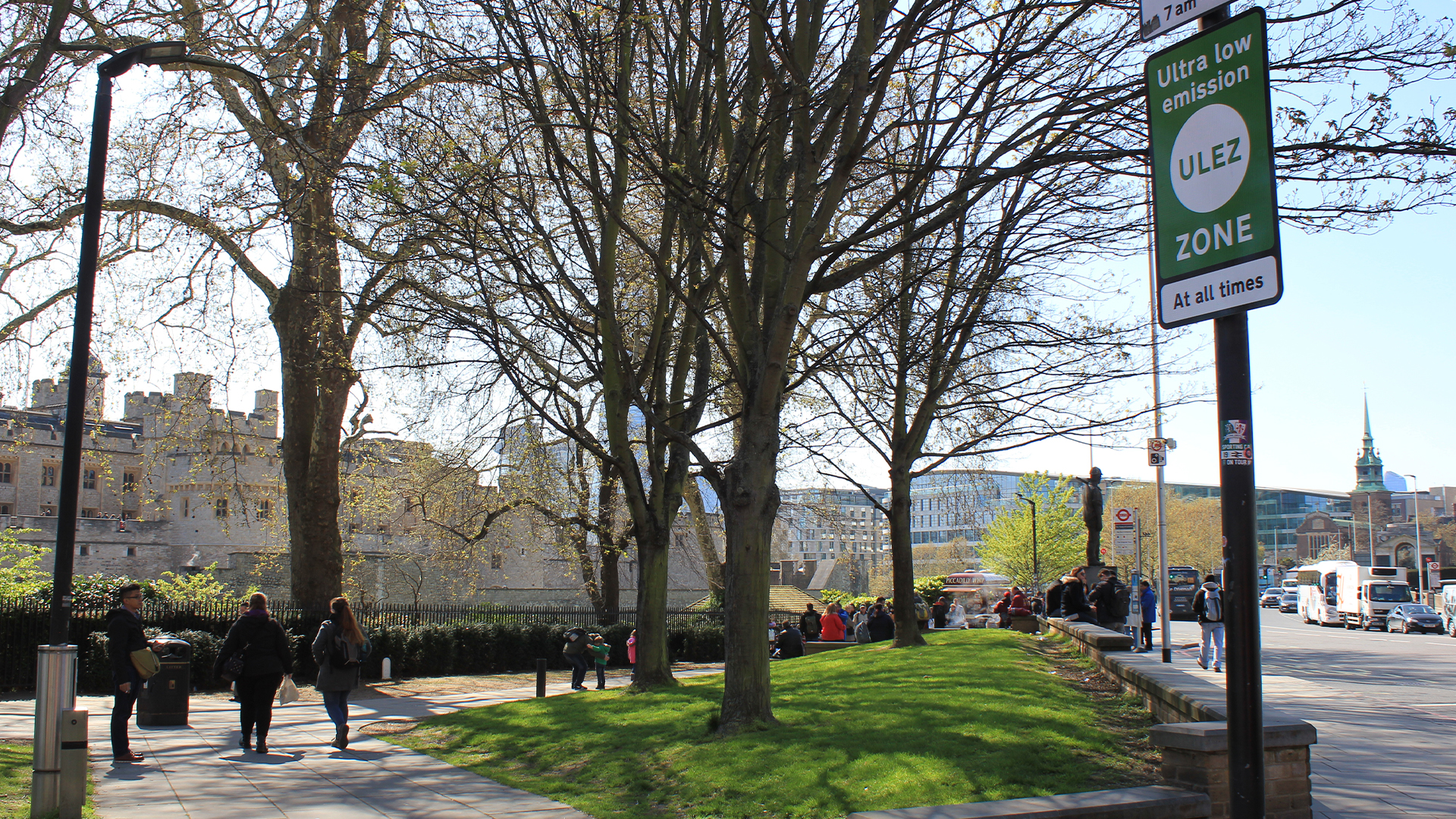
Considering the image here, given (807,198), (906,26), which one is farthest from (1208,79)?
(807,198)

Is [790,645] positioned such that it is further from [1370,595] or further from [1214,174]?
[1370,595]

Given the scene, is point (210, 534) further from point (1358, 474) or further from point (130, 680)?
point (1358, 474)

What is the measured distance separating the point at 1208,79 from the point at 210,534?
7385cm

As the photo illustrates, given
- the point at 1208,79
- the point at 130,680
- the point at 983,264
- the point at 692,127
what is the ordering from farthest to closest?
the point at 983,264 < the point at 692,127 < the point at 130,680 < the point at 1208,79

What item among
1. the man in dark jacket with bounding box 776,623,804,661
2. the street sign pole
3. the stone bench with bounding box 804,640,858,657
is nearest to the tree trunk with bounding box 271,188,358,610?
the man in dark jacket with bounding box 776,623,804,661

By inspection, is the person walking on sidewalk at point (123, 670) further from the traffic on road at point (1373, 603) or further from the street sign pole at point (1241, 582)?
the traffic on road at point (1373, 603)

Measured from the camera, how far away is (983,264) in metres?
18.1

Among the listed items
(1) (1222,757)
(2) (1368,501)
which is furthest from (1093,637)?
(2) (1368,501)

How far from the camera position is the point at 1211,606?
771 inches

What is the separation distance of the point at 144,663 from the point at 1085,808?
977 cm

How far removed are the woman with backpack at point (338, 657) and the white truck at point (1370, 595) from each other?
46.6 m

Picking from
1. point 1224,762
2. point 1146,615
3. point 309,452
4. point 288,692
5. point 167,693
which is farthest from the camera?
point 1146,615

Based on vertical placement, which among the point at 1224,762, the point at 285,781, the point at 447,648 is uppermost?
the point at 1224,762

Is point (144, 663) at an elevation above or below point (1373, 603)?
above
